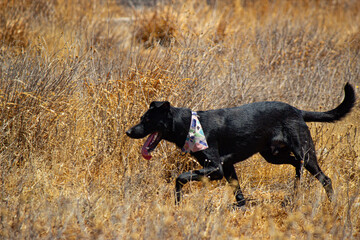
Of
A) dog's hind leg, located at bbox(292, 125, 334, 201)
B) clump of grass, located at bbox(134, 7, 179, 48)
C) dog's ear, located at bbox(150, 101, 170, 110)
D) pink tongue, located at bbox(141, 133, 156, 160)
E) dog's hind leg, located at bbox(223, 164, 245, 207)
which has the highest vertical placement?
dog's ear, located at bbox(150, 101, 170, 110)

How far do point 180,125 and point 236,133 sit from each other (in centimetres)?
61

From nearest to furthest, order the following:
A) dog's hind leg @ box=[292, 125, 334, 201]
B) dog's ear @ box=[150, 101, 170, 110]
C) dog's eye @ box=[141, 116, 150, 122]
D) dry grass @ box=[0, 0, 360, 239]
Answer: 1. dry grass @ box=[0, 0, 360, 239]
2. dog's ear @ box=[150, 101, 170, 110]
3. dog's eye @ box=[141, 116, 150, 122]
4. dog's hind leg @ box=[292, 125, 334, 201]

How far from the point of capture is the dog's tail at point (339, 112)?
454cm

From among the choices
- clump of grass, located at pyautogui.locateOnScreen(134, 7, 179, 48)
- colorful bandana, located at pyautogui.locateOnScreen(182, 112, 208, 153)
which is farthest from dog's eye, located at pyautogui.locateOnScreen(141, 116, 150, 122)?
clump of grass, located at pyautogui.locateOnScreen(134, 7, 179, 48)

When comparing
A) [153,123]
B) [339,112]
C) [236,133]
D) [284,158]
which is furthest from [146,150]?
[339,112]

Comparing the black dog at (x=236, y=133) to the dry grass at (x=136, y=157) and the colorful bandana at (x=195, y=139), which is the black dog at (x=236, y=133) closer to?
the colorful bandana at (x=195, y=139)

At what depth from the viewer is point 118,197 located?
4066 millimetres

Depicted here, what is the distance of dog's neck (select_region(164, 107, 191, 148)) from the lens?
4.22 metres

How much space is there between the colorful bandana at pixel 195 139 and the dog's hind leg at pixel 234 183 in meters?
0.54

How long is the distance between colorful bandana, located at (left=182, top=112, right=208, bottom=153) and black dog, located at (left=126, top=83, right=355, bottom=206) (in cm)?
4

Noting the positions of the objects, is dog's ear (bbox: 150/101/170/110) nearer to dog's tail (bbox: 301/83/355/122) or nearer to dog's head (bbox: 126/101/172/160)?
dog's head (bbox: 126/101/172/160)

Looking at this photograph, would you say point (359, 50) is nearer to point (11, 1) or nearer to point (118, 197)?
point (118, 197)

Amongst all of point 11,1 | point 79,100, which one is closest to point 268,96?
point 79,100

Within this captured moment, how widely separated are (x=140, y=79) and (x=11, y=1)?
5.70m
